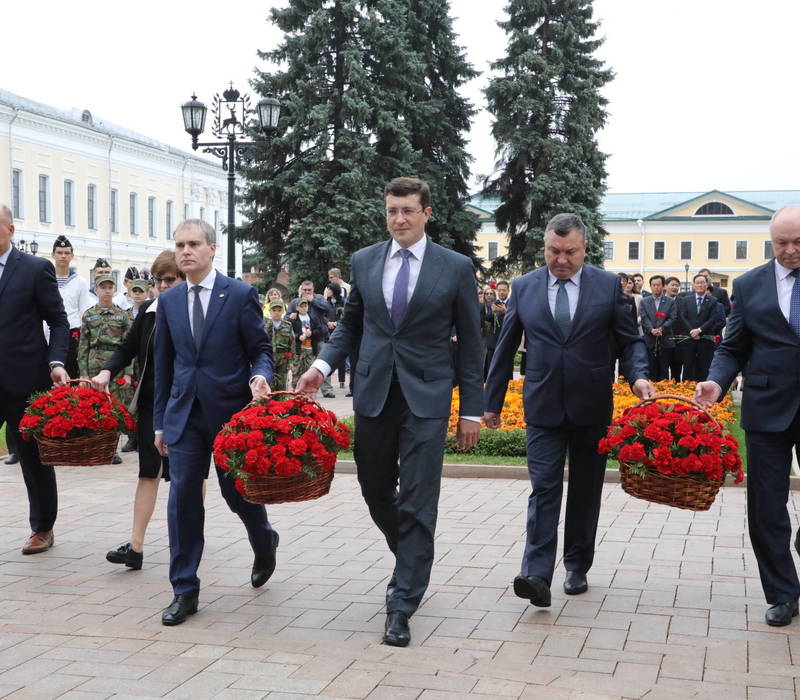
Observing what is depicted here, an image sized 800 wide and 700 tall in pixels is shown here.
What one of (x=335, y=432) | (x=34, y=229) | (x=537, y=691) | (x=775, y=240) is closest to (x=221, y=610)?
(x=335, y=432)

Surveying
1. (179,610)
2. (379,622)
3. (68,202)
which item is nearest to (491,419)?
(379,622)

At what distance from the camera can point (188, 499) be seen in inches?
209

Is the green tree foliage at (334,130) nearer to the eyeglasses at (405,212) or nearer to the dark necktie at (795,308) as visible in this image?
the eyeglasses at (405,212)

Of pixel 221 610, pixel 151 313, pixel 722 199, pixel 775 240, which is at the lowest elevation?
pixel 221 610

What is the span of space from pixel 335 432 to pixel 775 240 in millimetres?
2261

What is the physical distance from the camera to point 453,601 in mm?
5520

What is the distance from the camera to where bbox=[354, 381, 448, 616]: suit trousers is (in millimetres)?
4992

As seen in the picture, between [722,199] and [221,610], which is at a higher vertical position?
[722,199]

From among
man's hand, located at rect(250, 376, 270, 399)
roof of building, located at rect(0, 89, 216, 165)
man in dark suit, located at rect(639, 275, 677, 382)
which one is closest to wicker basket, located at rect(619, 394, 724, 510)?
man's hand, located at rect(250, 376, 270, 399)

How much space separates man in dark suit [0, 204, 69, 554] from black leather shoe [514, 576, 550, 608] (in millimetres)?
3015

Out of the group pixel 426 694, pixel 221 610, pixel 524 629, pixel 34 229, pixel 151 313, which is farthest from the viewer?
pixel 34 229

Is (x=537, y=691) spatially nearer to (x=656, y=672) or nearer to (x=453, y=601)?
(x=656, y=672)

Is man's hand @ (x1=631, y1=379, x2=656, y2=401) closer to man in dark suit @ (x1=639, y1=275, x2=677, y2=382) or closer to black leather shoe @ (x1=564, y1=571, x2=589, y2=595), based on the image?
black leather shoe @ (x1=564, y1=571, x2=589, y2=595)

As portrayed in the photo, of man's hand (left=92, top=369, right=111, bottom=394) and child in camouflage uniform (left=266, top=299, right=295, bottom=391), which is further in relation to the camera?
child in camouflage uniform (left=266, top=299, right=295, bottom=391)
